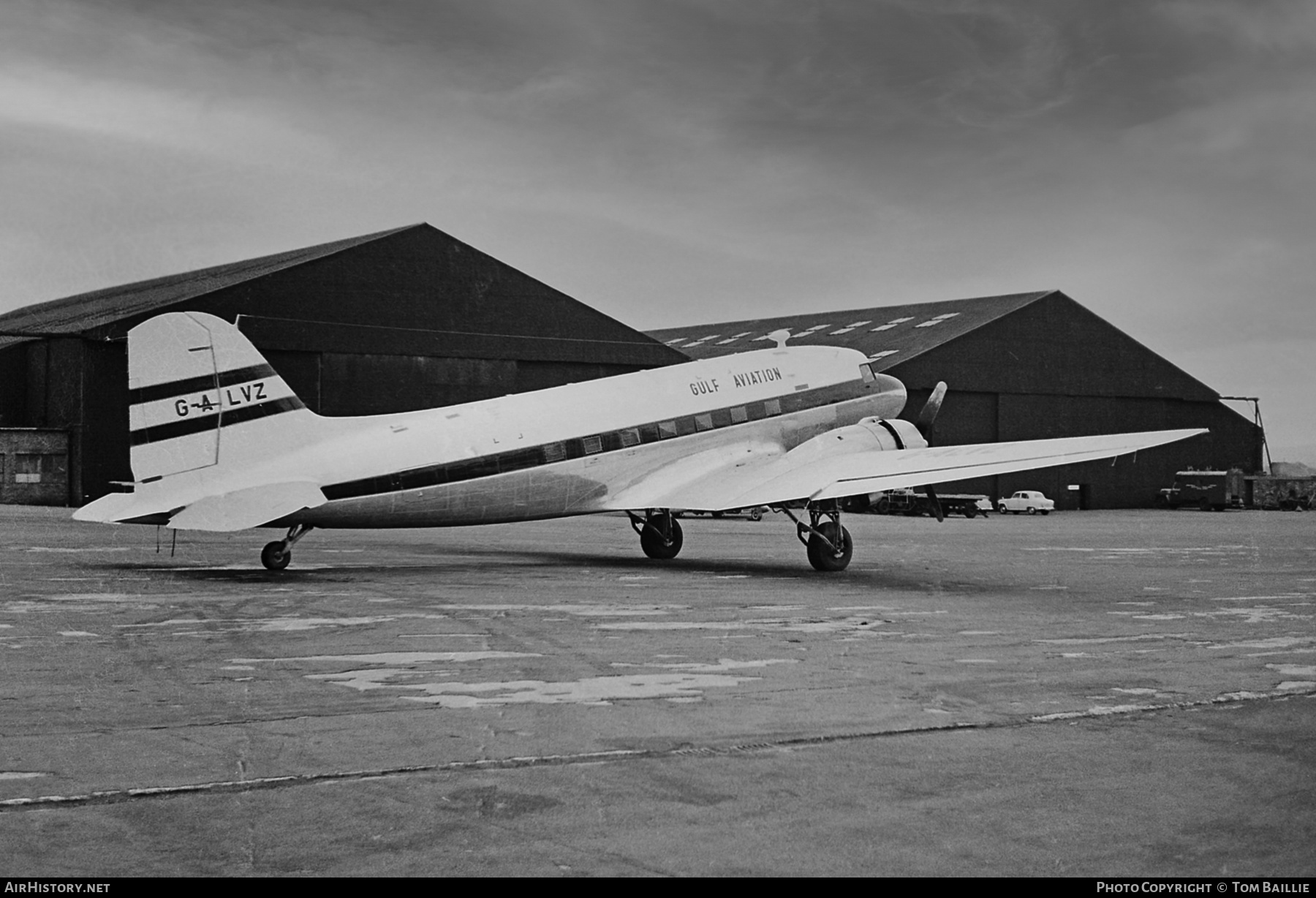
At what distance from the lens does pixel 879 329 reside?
86.8 meters

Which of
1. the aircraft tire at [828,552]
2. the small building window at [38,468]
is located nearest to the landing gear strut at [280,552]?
the aircraft tire at [828,552]

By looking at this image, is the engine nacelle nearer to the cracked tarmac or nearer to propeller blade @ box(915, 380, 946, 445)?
propeller blade @ box(915, 380, 946, 445)

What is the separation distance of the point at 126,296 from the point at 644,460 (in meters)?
52.0

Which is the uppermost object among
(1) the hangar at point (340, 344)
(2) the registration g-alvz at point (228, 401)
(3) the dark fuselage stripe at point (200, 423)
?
(1) the hangar at point (340, 344)

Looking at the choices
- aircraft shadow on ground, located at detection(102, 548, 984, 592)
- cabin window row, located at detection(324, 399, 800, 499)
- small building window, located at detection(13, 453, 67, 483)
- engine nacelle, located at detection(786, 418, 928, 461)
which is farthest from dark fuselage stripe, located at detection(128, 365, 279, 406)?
small building window, located at detection(13, 453, 67, 483)

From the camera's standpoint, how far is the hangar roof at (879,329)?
265ft

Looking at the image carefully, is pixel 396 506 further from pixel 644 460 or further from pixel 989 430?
pixel 989 430

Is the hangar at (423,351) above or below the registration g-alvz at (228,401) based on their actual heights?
above

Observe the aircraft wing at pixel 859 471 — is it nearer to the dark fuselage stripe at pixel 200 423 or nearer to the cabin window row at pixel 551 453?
the cabin window row at pixel 551 453

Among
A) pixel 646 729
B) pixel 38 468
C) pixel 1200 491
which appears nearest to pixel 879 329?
pixel 1200 491

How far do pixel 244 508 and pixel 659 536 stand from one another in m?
11.3

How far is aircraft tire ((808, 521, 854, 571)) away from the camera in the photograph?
90.4 feet

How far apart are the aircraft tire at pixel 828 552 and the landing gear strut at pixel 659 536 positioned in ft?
14.7

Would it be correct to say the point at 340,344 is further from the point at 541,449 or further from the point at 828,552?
the point at 828,552
